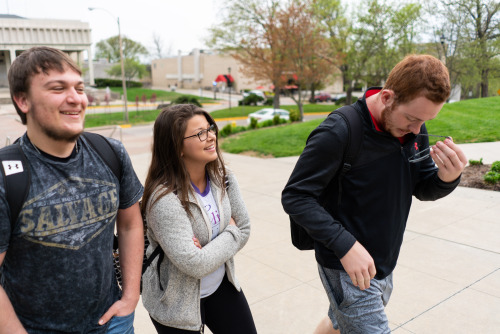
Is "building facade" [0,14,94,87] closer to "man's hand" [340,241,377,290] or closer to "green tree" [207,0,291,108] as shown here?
"green tree" [207,0,291,108]

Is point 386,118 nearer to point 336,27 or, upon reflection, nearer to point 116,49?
point 336,27

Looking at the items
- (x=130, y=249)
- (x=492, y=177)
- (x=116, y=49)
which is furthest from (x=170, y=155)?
(x=116, y=49)

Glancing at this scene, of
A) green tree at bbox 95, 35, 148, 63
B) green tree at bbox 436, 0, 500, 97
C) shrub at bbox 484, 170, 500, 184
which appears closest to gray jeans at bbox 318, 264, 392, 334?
shrub at bbox 484, 170, 500, 184

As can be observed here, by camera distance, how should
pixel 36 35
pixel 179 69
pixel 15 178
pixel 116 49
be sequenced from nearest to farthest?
1. pixel 15 178
2. pixel 36 35
3. pixel 179 69
4. pixel 116 49

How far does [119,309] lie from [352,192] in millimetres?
1190

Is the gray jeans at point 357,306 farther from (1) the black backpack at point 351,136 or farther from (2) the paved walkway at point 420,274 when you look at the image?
(2) the paved walkway at point 420,274

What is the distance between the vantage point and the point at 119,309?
72.9 inches

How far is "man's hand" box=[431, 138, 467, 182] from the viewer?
6.64 feet

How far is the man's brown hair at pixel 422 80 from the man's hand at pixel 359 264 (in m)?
0.70

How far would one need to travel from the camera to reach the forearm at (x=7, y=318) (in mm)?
1465

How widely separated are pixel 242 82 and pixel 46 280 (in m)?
65.2

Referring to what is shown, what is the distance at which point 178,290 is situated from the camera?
2.09 meters

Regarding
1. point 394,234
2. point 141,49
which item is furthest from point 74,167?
point 141,49

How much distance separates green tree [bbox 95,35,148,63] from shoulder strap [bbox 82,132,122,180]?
82054mm
